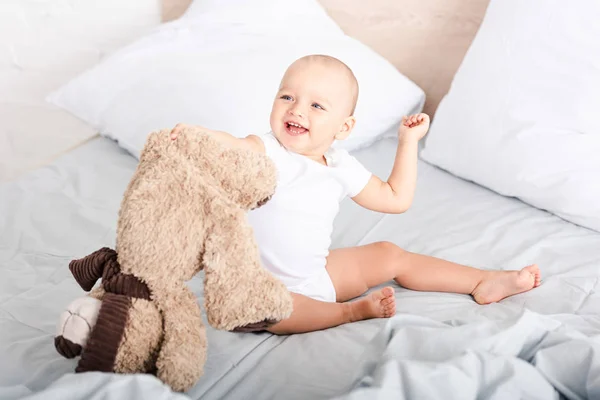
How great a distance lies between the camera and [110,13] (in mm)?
2018

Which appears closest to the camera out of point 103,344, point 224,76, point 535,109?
point 103,344

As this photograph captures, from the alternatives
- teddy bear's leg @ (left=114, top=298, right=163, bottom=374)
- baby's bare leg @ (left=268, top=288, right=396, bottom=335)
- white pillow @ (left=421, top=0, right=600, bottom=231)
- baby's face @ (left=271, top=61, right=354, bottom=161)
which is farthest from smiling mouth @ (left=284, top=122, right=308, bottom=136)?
white pillow @ (left=421, top=0, right=600, bottom=231)

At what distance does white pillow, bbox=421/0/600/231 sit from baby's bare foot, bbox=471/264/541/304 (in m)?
0.29

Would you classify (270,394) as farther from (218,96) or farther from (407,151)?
(218,96)

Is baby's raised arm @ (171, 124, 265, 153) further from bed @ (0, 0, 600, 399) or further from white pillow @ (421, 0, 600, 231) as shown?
white pillow @ (421, 0, 600, 231)

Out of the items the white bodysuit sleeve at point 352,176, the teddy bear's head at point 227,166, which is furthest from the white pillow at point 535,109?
the teddy bear's head at point 227,166

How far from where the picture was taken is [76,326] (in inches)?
27.3

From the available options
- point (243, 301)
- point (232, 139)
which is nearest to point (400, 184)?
point (232, 139)

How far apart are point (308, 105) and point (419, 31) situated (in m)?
0.87

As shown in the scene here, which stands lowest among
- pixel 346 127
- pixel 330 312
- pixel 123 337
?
pixel 330 312

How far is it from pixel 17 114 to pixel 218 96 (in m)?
0.62

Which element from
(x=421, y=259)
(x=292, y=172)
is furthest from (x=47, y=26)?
(x=421, y=259)

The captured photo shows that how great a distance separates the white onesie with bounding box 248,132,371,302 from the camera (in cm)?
96

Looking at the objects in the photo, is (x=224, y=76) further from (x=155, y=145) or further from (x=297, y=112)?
(x=155, y=145)
